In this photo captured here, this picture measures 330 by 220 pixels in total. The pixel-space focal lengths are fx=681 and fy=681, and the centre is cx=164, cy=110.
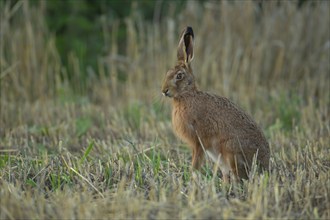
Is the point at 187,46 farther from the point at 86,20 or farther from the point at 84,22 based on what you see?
the point at 86,20

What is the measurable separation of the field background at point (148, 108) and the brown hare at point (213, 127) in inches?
6.5

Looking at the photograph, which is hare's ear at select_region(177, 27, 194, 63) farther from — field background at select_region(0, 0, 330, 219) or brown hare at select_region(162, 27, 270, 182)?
field background at select_region(0, 0, 330, 219)

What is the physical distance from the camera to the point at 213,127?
4844mm

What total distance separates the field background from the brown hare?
16cm

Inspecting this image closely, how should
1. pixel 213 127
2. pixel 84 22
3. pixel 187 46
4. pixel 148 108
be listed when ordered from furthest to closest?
pixel 84 22
pixel 148 108
pixel 187 46
pixel 213 127

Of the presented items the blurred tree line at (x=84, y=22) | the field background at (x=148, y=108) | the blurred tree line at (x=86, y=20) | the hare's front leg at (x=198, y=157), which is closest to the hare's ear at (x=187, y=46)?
the field background at (x=148, y=108)

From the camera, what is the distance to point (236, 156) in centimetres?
469

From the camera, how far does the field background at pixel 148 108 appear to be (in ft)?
12.8

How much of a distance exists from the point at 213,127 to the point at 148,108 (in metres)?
3.34

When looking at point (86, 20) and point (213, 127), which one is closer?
point (213, 127)

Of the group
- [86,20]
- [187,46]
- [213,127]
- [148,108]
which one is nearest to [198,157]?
[213,127]

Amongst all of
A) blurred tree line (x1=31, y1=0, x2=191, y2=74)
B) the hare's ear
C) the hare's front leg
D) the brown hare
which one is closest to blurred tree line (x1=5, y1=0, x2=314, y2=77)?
blurred tree line (x1=31, y1=0, x2=191, y2=74)

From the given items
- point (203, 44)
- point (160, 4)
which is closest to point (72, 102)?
point (203, 44)

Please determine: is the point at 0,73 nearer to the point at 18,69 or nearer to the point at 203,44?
the point at 18,69
